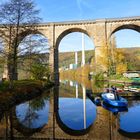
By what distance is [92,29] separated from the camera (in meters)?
66.3

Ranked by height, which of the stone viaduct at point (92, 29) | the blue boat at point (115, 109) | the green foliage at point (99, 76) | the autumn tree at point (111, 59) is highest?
the stone viaduct at point (92, 29)

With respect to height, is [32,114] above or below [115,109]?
below

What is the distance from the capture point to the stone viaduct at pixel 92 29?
212 feet

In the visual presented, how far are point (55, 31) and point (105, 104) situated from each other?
4098 centimetres

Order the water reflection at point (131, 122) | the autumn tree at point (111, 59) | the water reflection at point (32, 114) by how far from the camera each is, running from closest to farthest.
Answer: the water reflection at point (131, 122) < the water reflection at point (32, 114) < the autumn tree at point (111, 59)

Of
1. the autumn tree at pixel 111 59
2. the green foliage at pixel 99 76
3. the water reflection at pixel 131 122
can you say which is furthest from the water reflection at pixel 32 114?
the autumn tree at pixel 111 59

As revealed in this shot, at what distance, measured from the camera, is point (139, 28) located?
212 feet

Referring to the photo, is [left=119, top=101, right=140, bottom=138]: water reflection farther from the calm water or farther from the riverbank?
the riverbank

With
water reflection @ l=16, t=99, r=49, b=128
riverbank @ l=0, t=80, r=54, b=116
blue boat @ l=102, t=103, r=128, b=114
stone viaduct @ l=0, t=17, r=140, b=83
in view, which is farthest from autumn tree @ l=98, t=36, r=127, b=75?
blue boat @ l=102, t=103, r=128, b=114

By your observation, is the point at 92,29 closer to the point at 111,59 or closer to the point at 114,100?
the point at 111,59

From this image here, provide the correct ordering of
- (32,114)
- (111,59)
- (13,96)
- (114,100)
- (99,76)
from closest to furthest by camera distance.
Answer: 1. (32,114)
2. (114,100)
3. (13,96)
4. (99,76)
5. (111,59)

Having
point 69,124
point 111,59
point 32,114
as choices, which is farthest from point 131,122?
point 111,59

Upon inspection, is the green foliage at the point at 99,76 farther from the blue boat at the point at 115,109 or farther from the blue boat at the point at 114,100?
the blue boat at the point at 115,109

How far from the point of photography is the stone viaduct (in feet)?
212
